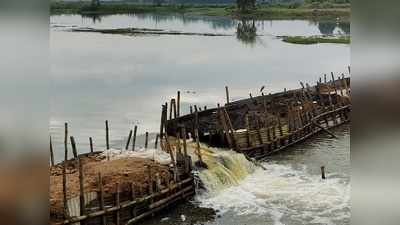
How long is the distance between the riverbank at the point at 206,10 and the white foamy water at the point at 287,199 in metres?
7.68

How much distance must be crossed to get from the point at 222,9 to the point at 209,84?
953 centimetres

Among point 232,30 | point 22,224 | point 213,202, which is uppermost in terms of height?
point 232,30

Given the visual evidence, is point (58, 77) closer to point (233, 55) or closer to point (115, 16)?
point (233, 55)

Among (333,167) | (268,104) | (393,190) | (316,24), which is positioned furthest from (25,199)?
(316,24)

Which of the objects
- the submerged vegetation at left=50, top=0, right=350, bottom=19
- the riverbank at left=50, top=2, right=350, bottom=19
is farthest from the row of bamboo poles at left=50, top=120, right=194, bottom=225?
the riverbank at left=50, top=2, right=350, bottom=19

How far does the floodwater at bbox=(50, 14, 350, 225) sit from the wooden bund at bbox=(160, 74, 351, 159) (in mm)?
234

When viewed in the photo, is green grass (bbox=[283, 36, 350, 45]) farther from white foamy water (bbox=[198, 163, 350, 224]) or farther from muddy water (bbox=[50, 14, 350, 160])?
white foamy water (bbox=[198, 163, 350, 224])

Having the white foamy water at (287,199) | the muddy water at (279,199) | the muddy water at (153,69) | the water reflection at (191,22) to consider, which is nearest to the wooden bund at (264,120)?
the muddy water at (279,199)

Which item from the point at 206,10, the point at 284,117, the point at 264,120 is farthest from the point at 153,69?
the point at 206,10

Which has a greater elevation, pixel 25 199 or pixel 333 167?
pixel 25 199

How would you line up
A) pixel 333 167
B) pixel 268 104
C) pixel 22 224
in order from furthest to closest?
pixel 268 104 → pixel 333 167 → pixel 22 224

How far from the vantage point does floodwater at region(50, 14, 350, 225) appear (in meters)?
5.12

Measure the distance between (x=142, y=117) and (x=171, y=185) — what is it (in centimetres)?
416

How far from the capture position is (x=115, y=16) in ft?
61.8
